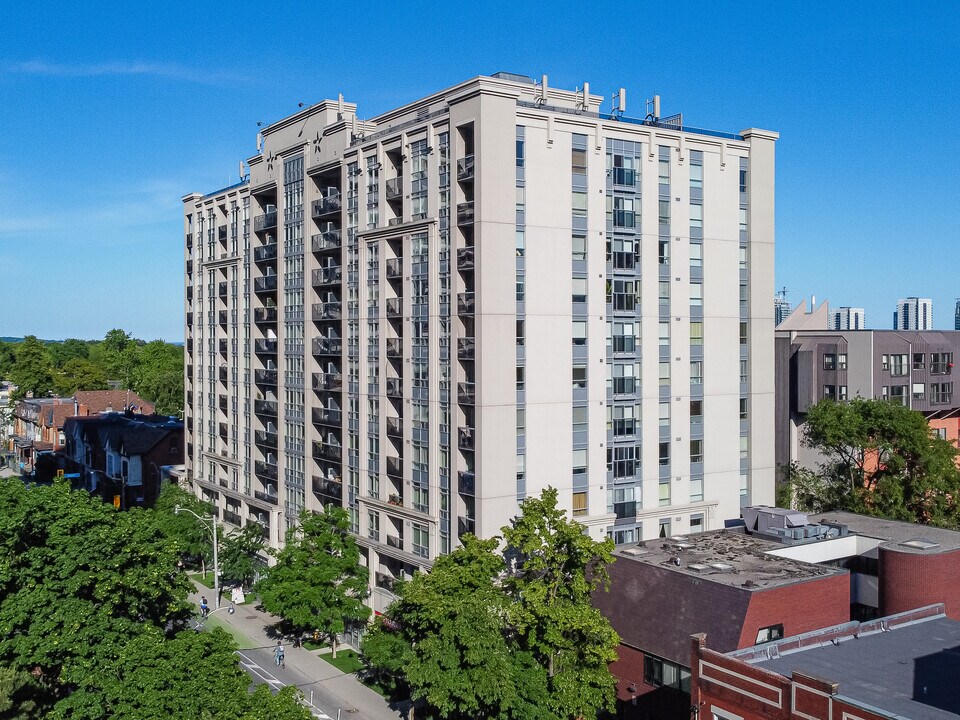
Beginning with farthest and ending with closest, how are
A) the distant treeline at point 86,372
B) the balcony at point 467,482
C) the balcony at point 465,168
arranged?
the distant treeline at point 86,372 → the balcony at point 465,168 → the balcony at point 467,482

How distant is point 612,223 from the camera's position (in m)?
52.7

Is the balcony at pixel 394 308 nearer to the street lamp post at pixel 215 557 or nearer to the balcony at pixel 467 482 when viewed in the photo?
the balcony at pixel 467 482

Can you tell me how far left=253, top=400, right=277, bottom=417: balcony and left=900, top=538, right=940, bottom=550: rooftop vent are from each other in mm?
47473

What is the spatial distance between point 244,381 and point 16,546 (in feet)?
131

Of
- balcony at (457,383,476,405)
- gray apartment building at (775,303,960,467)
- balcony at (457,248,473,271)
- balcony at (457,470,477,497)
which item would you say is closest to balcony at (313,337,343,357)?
balcony at (457,383,476,405)

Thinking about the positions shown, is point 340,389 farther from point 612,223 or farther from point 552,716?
point 552,716

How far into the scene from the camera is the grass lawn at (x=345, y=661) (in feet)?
169

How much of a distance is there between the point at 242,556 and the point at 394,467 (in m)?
16.9

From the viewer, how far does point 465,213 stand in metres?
49.9

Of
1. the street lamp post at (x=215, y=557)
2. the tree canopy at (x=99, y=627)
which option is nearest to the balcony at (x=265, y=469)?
the street lamp post at (x=215, y=557)

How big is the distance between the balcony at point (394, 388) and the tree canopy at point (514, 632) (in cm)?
1456

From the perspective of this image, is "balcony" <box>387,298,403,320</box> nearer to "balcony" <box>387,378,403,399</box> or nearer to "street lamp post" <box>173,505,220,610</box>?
"balcony" <box>387,378,403,399</box>

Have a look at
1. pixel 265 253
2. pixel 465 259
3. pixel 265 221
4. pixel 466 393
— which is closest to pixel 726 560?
pixel 466 393

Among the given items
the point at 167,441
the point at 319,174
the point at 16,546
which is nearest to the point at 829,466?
the point at 319,174
